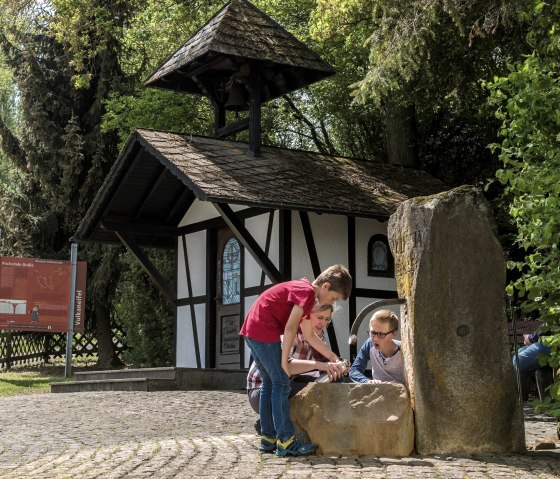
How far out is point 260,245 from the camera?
54.6 ft

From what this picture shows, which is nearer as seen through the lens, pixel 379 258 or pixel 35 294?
pixel 379 258

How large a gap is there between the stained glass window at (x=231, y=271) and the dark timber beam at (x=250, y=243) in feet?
5.65

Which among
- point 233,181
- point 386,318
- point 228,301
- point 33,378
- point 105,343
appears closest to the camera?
point 386,318

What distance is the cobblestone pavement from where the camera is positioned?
669 cm

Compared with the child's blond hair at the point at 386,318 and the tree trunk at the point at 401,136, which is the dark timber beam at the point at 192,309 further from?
the child's blond hair at the point at 386,318

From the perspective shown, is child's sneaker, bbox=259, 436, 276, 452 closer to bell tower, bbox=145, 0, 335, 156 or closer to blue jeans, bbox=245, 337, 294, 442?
blue jeans, bbox=245, 337, 294, 442

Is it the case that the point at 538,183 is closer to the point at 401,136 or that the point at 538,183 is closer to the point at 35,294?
the point at 401,136

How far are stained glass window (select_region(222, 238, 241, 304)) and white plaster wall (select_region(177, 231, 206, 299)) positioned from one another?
625 millimetres

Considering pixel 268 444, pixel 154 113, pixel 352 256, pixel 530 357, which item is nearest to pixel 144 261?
pixel 352 256

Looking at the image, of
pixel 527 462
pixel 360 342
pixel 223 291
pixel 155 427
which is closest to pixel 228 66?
pixel 223 291

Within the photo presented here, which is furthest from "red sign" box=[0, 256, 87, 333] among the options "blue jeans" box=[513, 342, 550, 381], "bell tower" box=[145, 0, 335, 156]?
"blue jeans" box=[513, 342, 550, 381]

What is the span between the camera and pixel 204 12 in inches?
1004

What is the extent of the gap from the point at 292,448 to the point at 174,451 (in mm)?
1028

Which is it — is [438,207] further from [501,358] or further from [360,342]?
[360,342]
